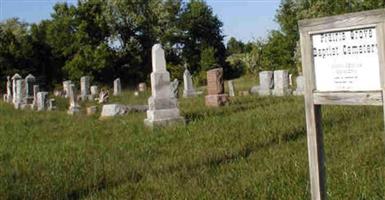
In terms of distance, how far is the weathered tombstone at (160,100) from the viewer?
47.6 feet

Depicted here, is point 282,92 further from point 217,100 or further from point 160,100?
point 160,100

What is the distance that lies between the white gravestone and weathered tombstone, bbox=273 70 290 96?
22417 millimetres

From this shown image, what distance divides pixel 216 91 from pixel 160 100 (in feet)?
23.0

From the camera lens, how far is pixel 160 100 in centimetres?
1480

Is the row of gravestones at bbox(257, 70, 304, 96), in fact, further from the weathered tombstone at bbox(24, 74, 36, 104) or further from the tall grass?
the tall grass

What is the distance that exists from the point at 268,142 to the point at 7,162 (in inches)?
169

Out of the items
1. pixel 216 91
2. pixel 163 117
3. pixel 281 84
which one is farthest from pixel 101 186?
pixel 281 84

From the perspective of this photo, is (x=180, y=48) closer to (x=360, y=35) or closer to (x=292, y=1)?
(x=292, y=1)

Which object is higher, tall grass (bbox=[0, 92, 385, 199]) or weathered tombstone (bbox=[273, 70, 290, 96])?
weathered tombstone (bbox=[273, 70, 290, 96])

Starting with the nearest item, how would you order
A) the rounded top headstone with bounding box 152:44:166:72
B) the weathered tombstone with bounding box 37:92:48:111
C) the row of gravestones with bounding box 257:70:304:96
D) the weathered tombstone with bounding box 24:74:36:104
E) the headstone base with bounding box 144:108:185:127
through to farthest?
the headstone base with bounding box 144:108:185:127, the rounded top headstone with bounding box 152:44:166:72, the weathered tombstone with bounding box 37:92:48:111, the row of gravestones with bounding box 257:70:304:96, the weathered tombstone with bounding box 24:74:36:104

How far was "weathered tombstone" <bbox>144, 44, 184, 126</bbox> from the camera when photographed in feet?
47.6

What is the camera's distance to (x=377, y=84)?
407cm

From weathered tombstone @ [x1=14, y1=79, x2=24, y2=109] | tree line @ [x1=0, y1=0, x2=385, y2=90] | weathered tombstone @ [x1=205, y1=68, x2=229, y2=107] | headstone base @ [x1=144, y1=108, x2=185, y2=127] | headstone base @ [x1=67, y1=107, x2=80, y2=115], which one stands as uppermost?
tree line @ [x1=0, y1=0, x2=385, y2=90]

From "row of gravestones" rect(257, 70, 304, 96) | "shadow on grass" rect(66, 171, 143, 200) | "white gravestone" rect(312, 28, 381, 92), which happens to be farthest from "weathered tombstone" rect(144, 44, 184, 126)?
"row of gravestones" rect(257, 70, 304, 96)
